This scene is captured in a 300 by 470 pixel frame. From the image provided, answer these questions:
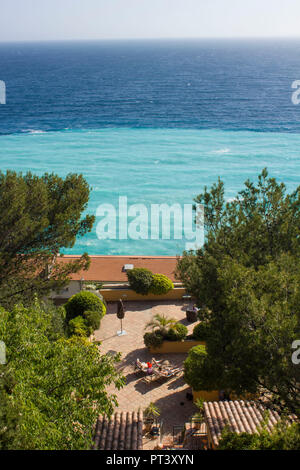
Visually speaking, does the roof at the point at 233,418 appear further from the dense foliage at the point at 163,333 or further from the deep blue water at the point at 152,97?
the deep blue water at the point at 152,97

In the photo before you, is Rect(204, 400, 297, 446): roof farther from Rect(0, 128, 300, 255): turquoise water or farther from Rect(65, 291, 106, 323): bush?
Rect(0, 128, 300, 255): turquoise water

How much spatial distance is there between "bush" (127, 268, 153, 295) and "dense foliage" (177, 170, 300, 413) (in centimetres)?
861

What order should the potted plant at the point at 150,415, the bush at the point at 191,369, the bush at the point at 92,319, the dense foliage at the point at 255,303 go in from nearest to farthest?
1. the dense foliage at the point at 255,303
2. the potted plant at the point at 150,415
3. the bush at the point at 191,369
4. the bush at the point at 92,319

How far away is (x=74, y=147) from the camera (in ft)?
225

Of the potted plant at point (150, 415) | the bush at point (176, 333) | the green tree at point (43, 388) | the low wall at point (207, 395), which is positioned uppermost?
the green tree at point (43, 388)

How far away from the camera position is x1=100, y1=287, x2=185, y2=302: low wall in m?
23.9

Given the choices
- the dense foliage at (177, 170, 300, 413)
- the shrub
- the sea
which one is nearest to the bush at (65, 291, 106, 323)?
the shrub

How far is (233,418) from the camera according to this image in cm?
1308

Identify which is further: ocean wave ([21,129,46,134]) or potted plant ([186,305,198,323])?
ocean wave ([21,129,46,134])

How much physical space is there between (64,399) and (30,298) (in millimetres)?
8017

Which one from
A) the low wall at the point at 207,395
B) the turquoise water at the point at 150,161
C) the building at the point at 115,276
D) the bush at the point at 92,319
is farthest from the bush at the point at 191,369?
the turquoise water at the point at 150,161

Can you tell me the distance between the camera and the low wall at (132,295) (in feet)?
78.3

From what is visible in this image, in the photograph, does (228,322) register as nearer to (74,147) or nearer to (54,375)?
(54,375)

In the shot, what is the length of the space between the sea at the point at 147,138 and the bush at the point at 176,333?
7473mm
